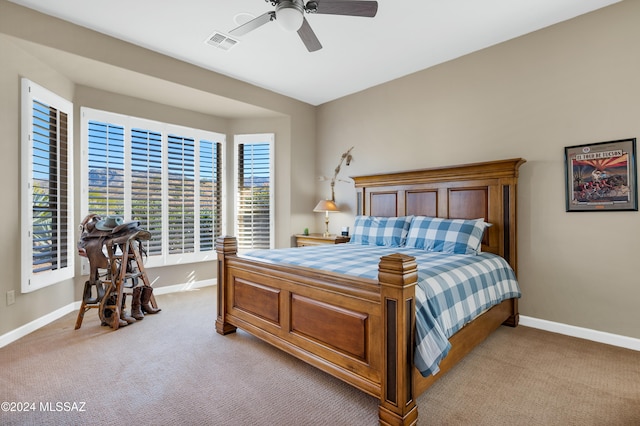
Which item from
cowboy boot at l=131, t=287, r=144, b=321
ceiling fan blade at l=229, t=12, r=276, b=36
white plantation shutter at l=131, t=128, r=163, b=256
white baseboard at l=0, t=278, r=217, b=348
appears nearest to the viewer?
ceiling fan blade at l=229, t=12, r=276, b=36

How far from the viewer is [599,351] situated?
8.81ft

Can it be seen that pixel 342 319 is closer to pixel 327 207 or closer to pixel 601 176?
pixel 601 176

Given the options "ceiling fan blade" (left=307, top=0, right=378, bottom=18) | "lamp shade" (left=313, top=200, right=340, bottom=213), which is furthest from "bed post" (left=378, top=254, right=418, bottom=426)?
"lamp shade" (left=313, top=200, right=340, bottom=213)

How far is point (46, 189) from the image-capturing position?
3.36m

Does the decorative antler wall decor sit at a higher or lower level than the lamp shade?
higher

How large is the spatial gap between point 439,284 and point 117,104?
4.45 metres

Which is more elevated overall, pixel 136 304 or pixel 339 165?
pixel 339 165

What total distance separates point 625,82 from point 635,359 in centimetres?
233

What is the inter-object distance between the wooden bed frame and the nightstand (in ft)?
2.52

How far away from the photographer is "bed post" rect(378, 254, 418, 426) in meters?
1.68

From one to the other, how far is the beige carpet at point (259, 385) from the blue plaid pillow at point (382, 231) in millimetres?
1341

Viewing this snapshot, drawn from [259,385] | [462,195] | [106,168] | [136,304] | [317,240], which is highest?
[106,168]

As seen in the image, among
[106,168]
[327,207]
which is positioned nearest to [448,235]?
[327,207]

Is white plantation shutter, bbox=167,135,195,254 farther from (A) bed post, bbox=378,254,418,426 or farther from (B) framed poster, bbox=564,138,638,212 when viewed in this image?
(B) framed poster, bbox=564,138,638,212
